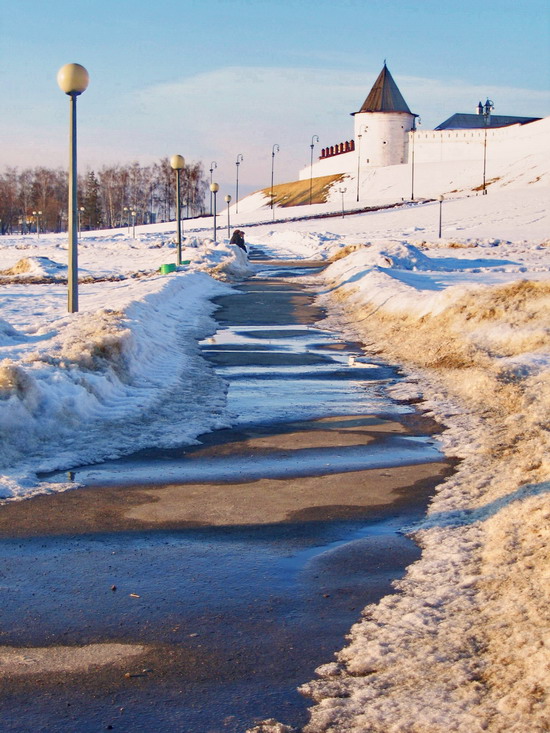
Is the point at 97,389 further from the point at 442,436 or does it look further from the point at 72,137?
the point at 72,137

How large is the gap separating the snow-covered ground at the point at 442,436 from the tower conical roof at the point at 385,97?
123 meters

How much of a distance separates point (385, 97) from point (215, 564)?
14017 centimetres

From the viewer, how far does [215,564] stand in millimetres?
4457

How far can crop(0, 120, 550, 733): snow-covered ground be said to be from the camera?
122 inches

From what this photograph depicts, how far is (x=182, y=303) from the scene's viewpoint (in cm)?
1858

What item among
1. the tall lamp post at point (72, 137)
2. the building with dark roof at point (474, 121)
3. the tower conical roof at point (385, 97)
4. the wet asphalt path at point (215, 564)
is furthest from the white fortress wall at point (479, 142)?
the wet asphalt path at point (215, 564)

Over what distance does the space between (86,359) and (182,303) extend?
992cm

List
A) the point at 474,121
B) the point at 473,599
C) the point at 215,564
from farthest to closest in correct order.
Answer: the point at 474,121, the point at 215,564, the point at 473,599

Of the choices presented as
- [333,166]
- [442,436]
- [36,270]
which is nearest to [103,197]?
[333,166]

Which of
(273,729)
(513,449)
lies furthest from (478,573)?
(513,449)

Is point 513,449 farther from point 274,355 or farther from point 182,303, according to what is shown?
point 182,303

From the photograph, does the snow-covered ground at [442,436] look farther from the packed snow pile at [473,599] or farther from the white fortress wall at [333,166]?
the white fortress wall at [333,166]

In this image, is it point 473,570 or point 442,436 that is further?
point 442,436

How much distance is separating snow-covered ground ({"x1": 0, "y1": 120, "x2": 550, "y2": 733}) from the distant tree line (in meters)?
128
